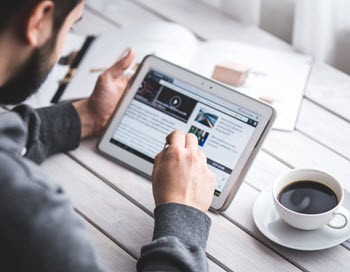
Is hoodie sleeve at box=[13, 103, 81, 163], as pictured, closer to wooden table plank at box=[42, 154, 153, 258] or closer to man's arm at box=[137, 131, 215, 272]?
wooden table plank at box=[42, 154, 153, 258]

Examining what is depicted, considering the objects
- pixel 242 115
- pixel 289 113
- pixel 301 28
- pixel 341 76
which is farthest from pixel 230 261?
pixel 301 28

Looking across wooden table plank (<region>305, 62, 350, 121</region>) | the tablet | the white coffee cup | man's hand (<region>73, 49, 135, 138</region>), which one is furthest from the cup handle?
man's hand (<region>73, 49, 135, 138</region>)

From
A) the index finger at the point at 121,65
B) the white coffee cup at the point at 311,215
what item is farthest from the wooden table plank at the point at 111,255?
the index finger at the point at 121,65

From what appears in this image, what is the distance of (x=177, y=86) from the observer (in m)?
1.07

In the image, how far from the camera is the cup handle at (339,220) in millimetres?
943

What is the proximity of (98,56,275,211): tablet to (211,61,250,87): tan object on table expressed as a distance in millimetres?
132

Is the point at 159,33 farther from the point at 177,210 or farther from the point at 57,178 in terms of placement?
the point at 177,210

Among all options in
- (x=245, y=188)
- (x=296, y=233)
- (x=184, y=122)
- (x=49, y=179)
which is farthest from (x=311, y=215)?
(x=49, y=179)

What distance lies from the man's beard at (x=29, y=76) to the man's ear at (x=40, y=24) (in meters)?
0.02

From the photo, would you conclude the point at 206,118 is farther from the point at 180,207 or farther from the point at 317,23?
the point at 317,23

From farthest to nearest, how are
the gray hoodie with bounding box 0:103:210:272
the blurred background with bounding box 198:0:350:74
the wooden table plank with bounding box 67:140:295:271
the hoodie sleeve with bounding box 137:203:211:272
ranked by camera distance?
the blurred background with bounding box 198:0:350:74
the wooden table plank with bounding box 67:140:295:271
the hoodie sleeve with bounding box 137:203:211:272
the gray hoodie with bounding box 0:103:210:272

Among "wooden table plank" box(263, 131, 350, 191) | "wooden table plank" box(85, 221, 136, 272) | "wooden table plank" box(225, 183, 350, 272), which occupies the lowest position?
"wooden table plank" box(85, 221, 136, 272)

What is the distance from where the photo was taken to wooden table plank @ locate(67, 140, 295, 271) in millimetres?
917

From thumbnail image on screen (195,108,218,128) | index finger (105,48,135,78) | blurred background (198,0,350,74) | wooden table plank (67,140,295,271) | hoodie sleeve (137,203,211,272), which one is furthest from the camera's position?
blurred background (198,0,350,74)
